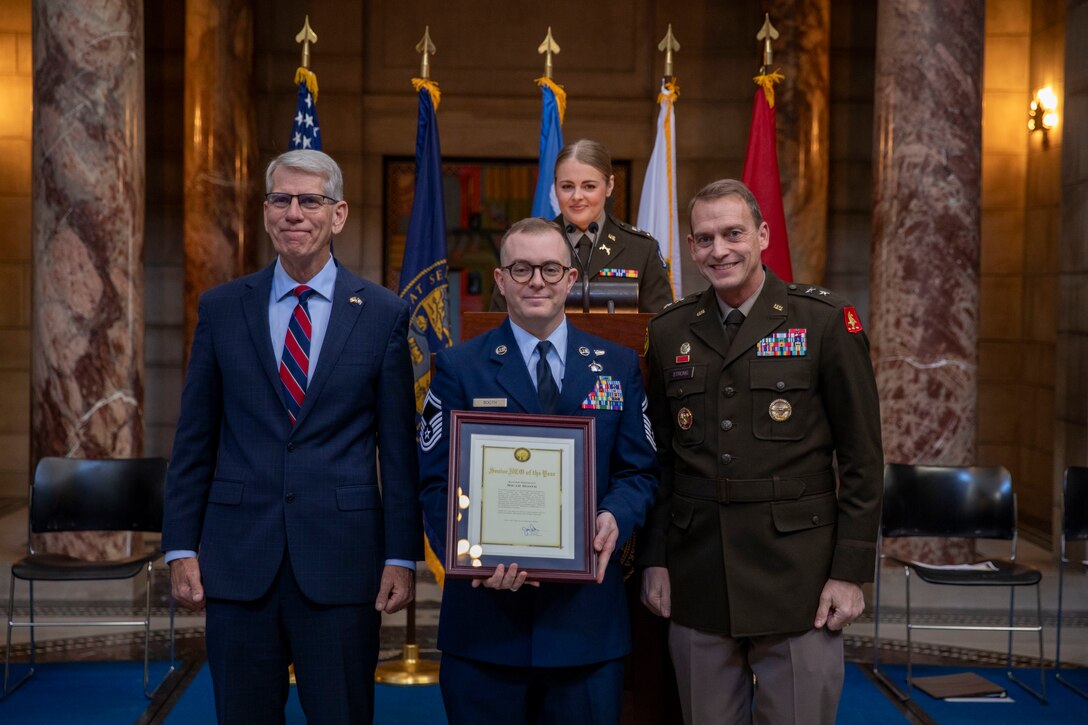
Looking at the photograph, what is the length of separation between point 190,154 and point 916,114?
5462 mm

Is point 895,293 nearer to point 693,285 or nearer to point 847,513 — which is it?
point 693,285

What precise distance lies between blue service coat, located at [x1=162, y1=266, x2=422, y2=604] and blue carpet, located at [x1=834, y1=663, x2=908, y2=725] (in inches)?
112

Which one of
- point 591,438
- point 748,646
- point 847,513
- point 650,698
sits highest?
point 591,438

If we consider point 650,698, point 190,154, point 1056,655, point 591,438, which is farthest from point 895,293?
point 190,154

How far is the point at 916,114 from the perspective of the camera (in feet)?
22.7

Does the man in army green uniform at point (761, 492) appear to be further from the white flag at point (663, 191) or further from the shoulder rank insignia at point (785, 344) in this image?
the white flag at point (663, 191)

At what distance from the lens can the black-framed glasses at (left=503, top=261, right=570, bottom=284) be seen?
2.77 m

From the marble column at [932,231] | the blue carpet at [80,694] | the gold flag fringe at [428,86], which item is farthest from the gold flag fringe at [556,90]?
the blue carpet at [80,694]

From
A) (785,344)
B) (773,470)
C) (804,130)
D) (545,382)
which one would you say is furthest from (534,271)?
(804,130)

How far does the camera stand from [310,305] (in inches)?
118

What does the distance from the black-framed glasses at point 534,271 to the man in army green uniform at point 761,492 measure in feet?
1.31

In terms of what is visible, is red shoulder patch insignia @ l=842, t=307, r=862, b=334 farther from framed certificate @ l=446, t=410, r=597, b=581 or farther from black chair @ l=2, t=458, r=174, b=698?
black chair @ l=2, t=458, r=174, b=698

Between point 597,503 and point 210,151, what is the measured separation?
7.13 metres

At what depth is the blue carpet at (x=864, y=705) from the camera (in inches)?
197
